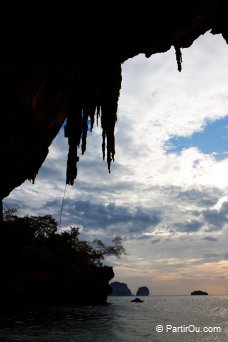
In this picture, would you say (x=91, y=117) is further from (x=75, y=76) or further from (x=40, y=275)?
(x=40, y=275)

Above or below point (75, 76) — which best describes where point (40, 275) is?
below

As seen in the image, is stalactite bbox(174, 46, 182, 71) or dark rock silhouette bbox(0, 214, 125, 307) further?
dark rock silhouette bbox(0, 214, 125, 307)

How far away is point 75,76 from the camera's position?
19.6 ft

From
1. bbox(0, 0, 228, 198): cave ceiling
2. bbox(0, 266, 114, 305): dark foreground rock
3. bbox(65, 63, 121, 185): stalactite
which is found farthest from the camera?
bbox(0, 266, 114, 305): dark foreground rock

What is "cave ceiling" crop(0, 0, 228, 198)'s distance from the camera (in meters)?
5.08

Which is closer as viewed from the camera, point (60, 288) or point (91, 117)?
point (91, 117)

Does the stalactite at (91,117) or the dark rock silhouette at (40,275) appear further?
the dark rock silhouette at (40,275)

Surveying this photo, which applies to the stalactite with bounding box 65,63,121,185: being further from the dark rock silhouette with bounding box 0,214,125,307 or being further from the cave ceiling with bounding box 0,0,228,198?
the dark rock silhouette with bounding box 0,214,125,307

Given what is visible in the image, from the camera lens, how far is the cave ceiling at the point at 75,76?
5.08 metres

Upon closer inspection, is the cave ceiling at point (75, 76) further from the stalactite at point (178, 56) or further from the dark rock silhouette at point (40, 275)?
the dark rock silhouette at point (40, 275)

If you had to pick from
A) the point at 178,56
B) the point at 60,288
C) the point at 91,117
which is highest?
the point at 178,56

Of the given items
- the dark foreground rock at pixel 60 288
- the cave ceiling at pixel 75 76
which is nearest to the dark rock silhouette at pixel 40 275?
the dark foreground rock at pixel 60 288

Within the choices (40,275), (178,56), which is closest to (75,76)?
(178,56)

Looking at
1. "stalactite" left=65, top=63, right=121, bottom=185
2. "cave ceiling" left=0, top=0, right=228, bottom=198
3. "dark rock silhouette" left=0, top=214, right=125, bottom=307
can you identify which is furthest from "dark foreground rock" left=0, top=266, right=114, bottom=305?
"stalactite" left=65, top=63, right=121, bottom=185
